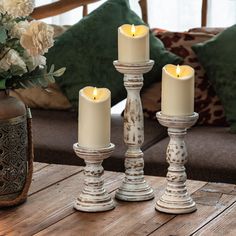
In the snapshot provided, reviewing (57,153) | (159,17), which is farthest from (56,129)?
(159,17)

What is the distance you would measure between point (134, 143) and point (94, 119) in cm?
15

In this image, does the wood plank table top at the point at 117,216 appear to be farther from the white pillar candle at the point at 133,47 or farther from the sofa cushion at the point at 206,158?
the sofa cushion at the point at 206,158

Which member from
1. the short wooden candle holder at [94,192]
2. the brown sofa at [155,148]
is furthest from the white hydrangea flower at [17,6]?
the brown sofa at [155,148]

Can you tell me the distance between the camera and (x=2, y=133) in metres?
1.61

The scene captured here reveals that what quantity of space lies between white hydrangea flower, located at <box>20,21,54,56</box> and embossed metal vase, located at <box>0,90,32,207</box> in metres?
0.13

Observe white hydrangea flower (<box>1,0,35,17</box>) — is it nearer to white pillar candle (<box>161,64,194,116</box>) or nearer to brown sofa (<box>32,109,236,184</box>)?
white pillar candle (<box>161,64,194,116</box>)

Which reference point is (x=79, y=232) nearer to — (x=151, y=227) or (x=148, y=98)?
(x=151, y=227)

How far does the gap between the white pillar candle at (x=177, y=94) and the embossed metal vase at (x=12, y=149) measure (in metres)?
0.34

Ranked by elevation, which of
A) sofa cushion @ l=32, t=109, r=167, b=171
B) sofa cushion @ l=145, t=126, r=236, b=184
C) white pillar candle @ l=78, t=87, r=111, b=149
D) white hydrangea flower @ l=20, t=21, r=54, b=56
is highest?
white hydrangea flower @ l=20, t=21, r=54, b=56

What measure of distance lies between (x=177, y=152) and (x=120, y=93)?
4.39 feet

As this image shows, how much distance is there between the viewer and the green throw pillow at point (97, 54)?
287 cm

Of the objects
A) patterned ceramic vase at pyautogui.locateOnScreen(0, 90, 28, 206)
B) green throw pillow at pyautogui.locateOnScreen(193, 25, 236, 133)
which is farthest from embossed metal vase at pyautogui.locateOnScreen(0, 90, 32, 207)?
green throw pillow at pyautogui.locateOnScreen(193, 25, 236, 133)

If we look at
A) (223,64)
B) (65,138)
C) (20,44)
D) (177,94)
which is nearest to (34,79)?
(20,44)

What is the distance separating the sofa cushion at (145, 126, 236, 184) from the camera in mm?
2305
